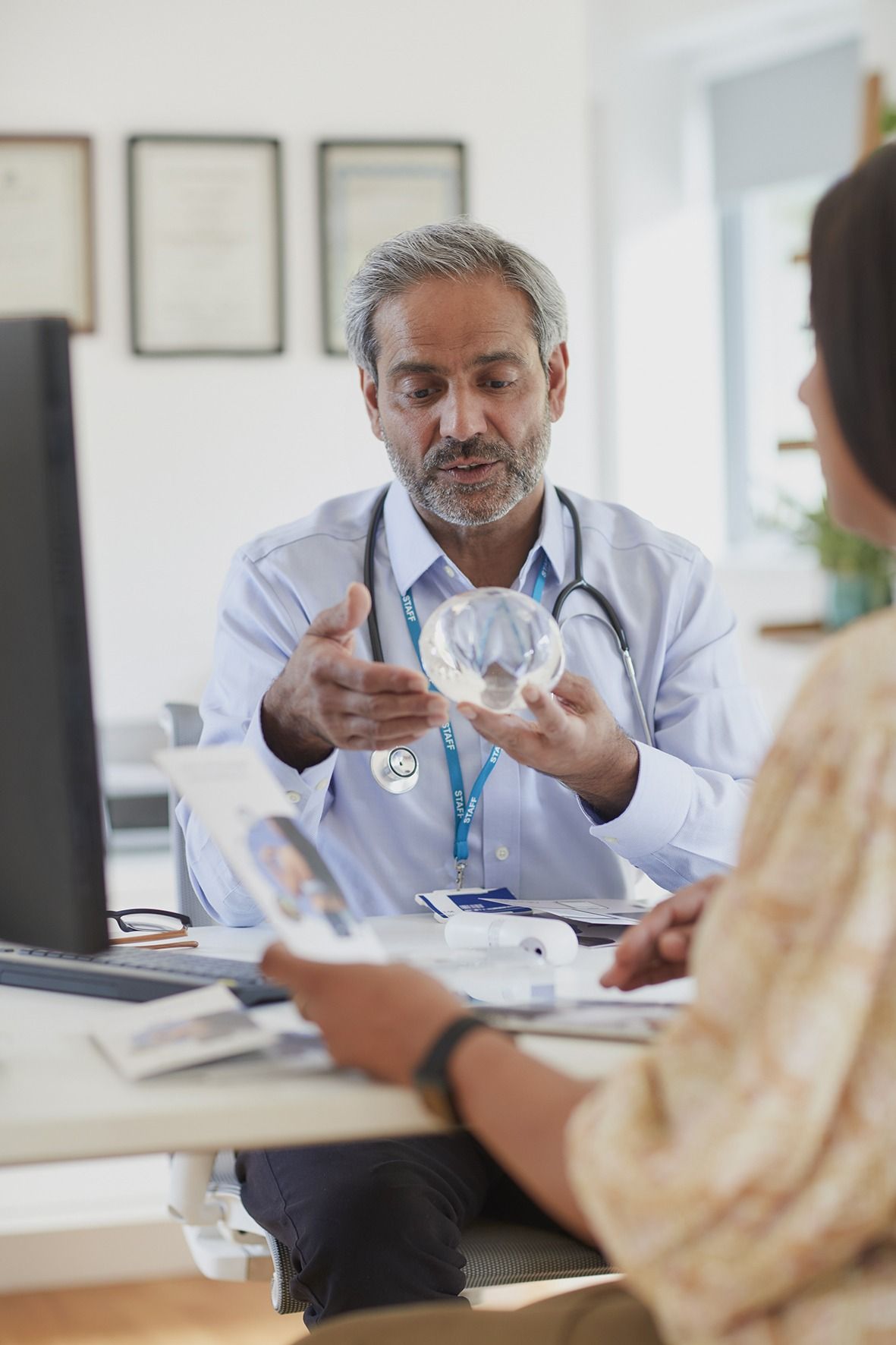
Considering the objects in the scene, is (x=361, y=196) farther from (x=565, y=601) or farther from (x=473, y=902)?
(x=473, y=902)

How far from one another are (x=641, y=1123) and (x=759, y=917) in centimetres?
13

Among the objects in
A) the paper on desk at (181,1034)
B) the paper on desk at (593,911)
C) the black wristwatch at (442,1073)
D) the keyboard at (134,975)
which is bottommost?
the paper on desk at (593,911)

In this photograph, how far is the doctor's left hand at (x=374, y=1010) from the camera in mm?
925

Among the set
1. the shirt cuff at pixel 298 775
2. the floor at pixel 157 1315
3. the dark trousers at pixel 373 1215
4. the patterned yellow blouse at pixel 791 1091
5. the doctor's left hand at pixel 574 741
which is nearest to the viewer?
the patterned yellow blouse at pixel 791 1091

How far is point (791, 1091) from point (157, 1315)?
7.31 ft

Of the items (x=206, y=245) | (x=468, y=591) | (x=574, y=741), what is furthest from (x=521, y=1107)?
(x=206, y=245)

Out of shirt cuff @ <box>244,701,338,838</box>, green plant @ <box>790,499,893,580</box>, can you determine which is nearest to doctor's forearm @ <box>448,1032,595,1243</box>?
shirt cuff @ <box>244,701,338,838</box>

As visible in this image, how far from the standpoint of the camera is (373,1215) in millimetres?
1383

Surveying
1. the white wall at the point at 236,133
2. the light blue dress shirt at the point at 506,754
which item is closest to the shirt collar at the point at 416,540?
the light blue dress shirt at the point at 506,754

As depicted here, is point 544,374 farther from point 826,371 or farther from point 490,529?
point 826,371

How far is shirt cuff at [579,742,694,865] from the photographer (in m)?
1.69

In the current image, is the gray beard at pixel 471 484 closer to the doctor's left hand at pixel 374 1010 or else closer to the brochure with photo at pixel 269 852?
the brochure with photo at pixel 269 852

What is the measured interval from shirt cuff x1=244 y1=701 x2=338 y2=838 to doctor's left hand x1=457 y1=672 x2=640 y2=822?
245 mm

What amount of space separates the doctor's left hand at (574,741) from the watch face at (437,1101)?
64 cm
